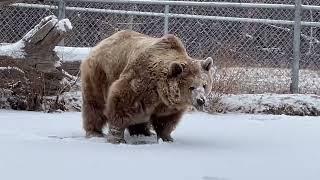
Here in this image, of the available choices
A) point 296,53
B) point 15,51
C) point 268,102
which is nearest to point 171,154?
point 15,51

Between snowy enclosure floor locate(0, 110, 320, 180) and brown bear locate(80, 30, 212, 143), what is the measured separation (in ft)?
0.73

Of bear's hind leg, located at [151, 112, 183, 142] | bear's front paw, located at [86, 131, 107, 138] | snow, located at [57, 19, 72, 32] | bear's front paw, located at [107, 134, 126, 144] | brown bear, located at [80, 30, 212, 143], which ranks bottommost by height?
bear's front paw, located at [86, 131, 107, 138]

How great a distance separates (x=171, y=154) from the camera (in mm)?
4715

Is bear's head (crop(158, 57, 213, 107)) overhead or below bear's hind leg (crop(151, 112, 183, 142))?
overhead

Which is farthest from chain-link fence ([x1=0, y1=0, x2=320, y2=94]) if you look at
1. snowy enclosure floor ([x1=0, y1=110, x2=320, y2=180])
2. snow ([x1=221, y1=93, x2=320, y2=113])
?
snowy enclosure floor ([x1=0, y1=110, x2=320, y2=180])

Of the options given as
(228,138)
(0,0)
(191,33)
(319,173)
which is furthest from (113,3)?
(319,173)

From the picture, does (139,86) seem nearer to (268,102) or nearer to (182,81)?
(182,81)

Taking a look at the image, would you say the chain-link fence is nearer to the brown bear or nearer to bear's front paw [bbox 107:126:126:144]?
the brown bear

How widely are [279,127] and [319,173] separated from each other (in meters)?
2.86

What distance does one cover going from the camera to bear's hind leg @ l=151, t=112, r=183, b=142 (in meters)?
5.66

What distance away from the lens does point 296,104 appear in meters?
8.89

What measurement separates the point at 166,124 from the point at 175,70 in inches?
24.8

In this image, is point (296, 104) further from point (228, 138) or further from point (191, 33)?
point (228, 138)

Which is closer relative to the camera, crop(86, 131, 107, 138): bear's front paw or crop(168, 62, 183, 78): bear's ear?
crop(168, 62, 183, 78): bear's ear
